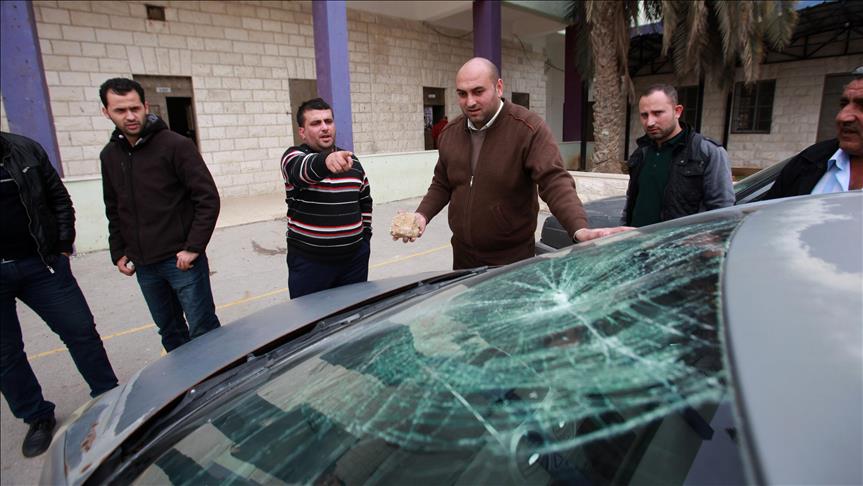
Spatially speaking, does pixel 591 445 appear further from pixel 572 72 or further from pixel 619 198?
pixel 572 72

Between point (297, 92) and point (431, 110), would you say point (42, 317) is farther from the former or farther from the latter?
point (431, 110)

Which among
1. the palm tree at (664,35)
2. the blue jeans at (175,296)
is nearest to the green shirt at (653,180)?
the blue jeans at (175,296)

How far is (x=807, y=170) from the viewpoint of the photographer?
2.44 metres

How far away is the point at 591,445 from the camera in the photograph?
2.82ft

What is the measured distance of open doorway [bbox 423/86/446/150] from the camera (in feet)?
42.2

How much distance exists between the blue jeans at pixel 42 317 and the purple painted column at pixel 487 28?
363 inches

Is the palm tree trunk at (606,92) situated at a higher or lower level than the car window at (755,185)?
higher

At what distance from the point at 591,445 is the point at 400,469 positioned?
362mm

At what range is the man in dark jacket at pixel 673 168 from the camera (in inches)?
110

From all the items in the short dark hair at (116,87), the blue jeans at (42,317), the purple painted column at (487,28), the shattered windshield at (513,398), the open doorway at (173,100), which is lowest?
the blue jeans at (42,317)

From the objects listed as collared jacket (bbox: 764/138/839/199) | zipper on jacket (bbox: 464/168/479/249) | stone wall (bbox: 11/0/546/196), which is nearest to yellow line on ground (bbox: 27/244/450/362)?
zipper on jacket (bbox: 464/168/479/249)

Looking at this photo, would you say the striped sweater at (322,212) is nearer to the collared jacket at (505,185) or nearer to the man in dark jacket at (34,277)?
the collared jacket at (505,185)

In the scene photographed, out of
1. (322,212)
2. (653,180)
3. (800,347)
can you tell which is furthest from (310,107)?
(800,347)

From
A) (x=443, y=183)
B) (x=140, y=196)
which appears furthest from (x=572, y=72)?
(x=140, y=196)
